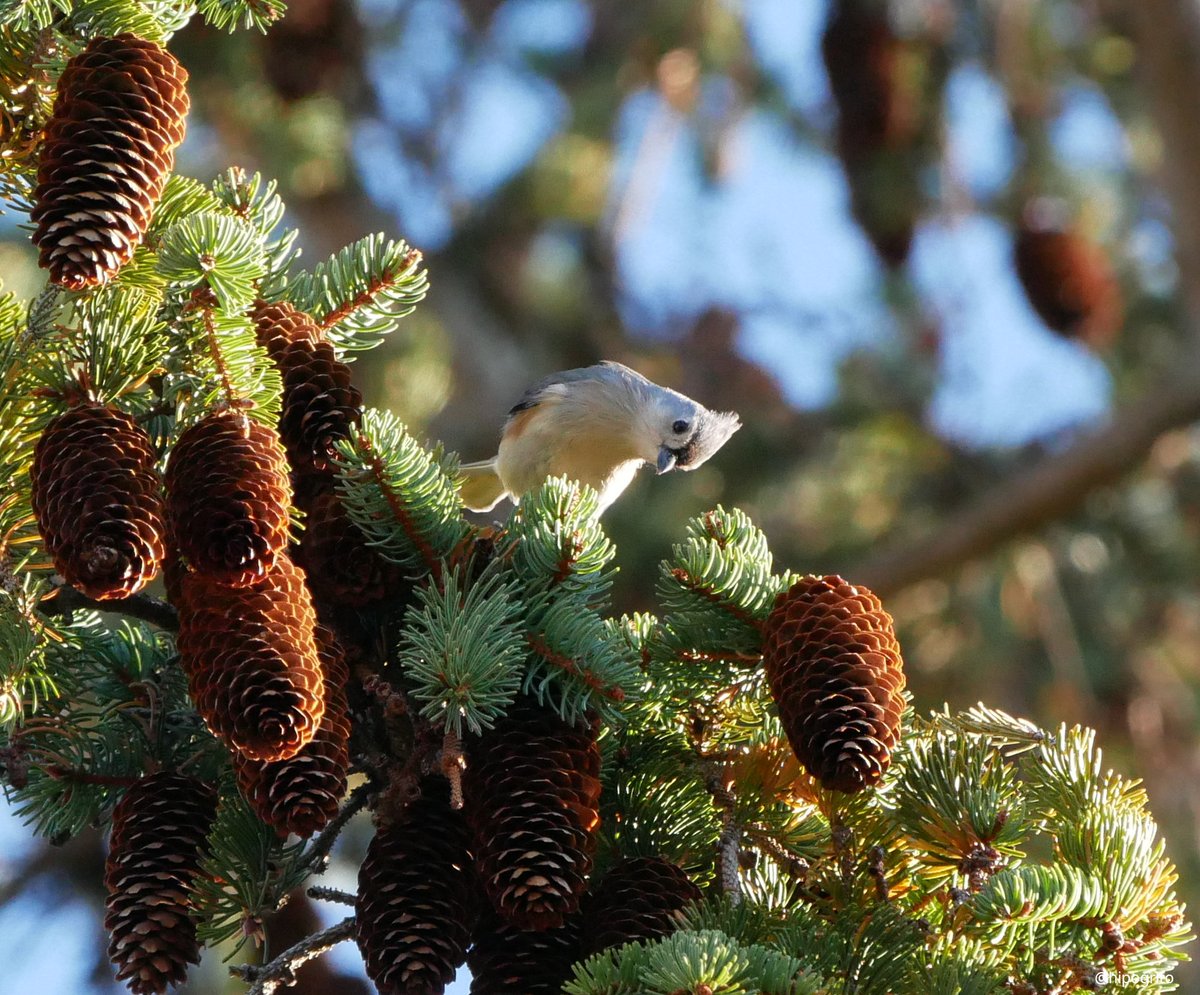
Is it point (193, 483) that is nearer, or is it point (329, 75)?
point (193, 483)

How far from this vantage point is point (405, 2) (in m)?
8.35

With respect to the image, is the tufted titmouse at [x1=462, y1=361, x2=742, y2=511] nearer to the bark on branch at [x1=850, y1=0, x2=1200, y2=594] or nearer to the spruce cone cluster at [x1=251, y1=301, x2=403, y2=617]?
the bark on branch at [x1=850, y1=0, x2=1200, y2=594]

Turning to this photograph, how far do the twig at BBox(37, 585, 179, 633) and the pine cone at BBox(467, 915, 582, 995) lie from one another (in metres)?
0.63

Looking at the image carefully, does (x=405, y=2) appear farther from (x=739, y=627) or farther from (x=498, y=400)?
(x=739, y=627)

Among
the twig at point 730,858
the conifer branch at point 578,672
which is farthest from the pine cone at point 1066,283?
the conifer branch at point 578,672

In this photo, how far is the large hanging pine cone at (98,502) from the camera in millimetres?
1598

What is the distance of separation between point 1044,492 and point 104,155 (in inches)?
179

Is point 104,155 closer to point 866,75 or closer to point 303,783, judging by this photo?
point 303,783

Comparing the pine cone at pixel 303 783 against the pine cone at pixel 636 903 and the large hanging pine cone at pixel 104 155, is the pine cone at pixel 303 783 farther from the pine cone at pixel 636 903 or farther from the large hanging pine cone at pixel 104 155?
the large hanging pine cone at pixel 104 155

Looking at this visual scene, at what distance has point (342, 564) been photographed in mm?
1969

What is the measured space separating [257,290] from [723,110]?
672cm

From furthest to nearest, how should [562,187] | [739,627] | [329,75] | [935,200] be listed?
[562,187] < [935,200] < [329,75] < [739,627]

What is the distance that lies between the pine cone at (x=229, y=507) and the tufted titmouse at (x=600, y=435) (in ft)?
8.56

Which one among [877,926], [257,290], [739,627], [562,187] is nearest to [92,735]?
[257,290]
